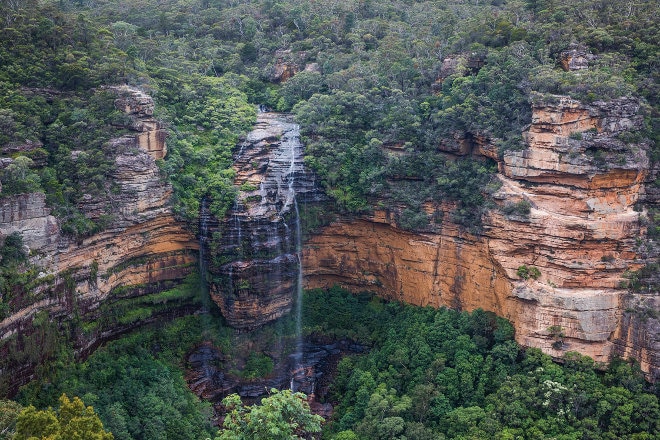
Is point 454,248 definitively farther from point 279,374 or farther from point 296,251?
point 279,374

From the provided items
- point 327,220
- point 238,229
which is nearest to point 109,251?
point 238,229

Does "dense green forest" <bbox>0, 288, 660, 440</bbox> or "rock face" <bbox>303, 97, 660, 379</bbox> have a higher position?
"rock face" <bbox>303, 97, 660, 379</bbox>

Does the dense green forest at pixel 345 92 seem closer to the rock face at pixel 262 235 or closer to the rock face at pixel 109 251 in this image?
the rock face at pixel 109 251

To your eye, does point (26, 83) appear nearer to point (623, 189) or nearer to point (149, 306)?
point (149, 306)

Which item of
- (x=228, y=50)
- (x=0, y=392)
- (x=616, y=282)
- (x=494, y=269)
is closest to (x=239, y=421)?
(x=0, y=392)

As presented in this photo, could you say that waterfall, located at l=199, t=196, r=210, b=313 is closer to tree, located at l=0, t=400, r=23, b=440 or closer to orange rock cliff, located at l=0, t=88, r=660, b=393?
orange rock cliff, located at l=0, t=88, r=660, b=393

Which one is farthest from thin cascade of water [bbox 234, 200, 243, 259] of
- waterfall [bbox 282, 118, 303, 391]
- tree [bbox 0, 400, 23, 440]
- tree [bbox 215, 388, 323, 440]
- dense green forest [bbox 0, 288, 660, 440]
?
tree [bbox 0, 400, 23, 440]

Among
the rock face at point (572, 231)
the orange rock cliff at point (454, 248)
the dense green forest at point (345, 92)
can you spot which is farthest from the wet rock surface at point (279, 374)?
the rock face at point (572, 231)
